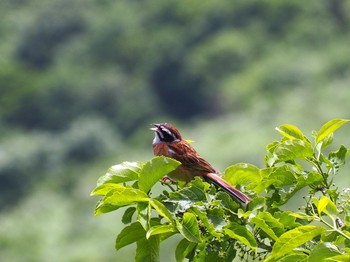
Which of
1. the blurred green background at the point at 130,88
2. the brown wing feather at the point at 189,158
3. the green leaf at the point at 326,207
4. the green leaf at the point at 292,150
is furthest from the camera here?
the blurred green background at the point at 130,88

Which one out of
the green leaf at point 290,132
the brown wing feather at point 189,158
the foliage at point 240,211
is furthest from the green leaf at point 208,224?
the brown wing feather at point 189,158

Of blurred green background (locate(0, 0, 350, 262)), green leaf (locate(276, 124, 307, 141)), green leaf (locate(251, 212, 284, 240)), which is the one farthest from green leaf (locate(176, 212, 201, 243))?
blurred green background (locate(0, 0, 350, 262))

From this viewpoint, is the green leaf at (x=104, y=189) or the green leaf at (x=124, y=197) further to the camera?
the green leaf at (x=104, y=189)

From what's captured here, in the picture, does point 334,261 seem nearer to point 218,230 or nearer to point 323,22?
point 218,230

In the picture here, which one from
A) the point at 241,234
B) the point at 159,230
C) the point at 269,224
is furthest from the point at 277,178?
the point at 159,230

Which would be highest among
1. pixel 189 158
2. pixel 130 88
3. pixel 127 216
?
pixel 130 88

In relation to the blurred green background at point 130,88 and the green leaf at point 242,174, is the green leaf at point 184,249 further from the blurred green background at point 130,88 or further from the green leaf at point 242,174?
the blurred green background at point 130,88

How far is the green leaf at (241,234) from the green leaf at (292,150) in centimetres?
52

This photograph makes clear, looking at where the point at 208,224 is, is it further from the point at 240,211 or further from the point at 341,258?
the point at 341,258

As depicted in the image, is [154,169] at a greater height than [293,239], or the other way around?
[154,169]

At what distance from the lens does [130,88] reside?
85062 mm

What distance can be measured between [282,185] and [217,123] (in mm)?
74558

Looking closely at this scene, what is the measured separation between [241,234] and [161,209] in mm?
321

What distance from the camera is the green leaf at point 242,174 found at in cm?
465
